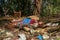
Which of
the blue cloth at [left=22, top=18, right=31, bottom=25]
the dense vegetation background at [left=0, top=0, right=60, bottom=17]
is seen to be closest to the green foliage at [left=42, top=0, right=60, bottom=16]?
the dense vegetation background at [left=0, top=0, right=60, bottom=17]

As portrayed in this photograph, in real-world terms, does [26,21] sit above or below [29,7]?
below

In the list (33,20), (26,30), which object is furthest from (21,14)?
(26,30)

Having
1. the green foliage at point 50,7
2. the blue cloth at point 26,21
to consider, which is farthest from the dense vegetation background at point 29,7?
the blue cloth at point 26,21

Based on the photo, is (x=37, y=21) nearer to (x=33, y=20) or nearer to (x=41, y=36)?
(x=33, y=20)

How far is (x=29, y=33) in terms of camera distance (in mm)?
4828

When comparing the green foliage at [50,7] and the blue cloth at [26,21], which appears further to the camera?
the green foliage at [50,7]

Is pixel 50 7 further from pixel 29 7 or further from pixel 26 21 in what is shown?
pixel 26 21

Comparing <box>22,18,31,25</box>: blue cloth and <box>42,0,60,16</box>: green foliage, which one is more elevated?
<box>42,0,60,16</box>: green foliage

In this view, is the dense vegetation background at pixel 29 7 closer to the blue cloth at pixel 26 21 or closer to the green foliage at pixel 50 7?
the green foliage at pixel 50 7

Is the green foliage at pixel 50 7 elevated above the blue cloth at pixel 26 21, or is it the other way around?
the green foliage at pixel 50 7

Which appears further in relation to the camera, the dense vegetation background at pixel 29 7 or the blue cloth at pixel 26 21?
the dense vegetation background at pixel 29 7

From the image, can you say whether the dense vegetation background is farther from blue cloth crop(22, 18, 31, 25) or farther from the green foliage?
blue cloth crop(22, 18, 31, 25)

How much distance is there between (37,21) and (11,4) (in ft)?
4.04

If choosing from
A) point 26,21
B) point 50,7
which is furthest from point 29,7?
point 26,21
